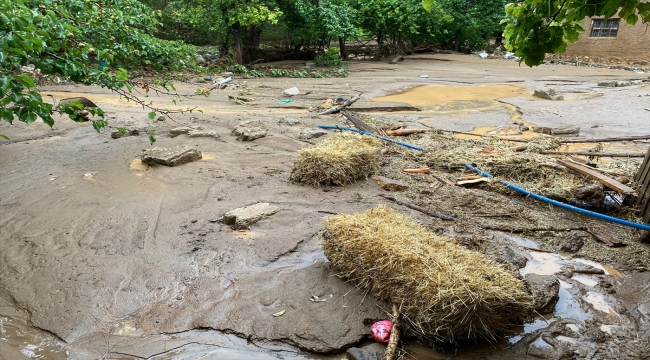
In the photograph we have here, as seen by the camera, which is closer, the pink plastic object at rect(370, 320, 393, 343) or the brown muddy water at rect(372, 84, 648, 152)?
the pink plastic object at rect(370, 320, 393, 343)

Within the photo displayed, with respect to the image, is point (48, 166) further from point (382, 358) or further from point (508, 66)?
point (508, 66)

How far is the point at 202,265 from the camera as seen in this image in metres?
4.46

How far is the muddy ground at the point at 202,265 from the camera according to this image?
3.50m

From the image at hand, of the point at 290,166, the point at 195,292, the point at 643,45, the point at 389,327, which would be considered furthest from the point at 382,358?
the point at 643,45

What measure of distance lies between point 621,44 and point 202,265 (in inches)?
1085

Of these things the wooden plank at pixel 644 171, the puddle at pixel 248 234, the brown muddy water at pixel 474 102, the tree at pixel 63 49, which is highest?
the tree at pixel 63 49

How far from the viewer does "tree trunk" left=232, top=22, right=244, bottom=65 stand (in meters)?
18.5

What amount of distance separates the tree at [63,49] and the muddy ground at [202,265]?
1.28 metres

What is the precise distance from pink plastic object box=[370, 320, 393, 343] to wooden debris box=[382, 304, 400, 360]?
2.4 inches

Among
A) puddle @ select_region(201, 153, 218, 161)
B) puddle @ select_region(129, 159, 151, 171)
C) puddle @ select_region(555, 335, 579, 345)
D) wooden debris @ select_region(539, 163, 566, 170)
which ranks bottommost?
puddle @ select_region(555, 335, 579, 345)

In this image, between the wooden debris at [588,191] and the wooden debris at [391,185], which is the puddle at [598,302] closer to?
the wooden debris at [588,191]

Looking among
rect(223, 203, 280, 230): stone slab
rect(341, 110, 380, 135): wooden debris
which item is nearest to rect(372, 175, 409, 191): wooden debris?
rect(223, 203, 280, 230): stone slab

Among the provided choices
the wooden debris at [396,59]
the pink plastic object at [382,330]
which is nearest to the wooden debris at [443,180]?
the pink plastic object at [382,330]

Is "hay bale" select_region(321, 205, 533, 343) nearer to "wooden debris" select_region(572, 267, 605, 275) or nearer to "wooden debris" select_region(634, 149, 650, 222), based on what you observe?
"wooden debris" select_region(572, 267, 605, 275)
